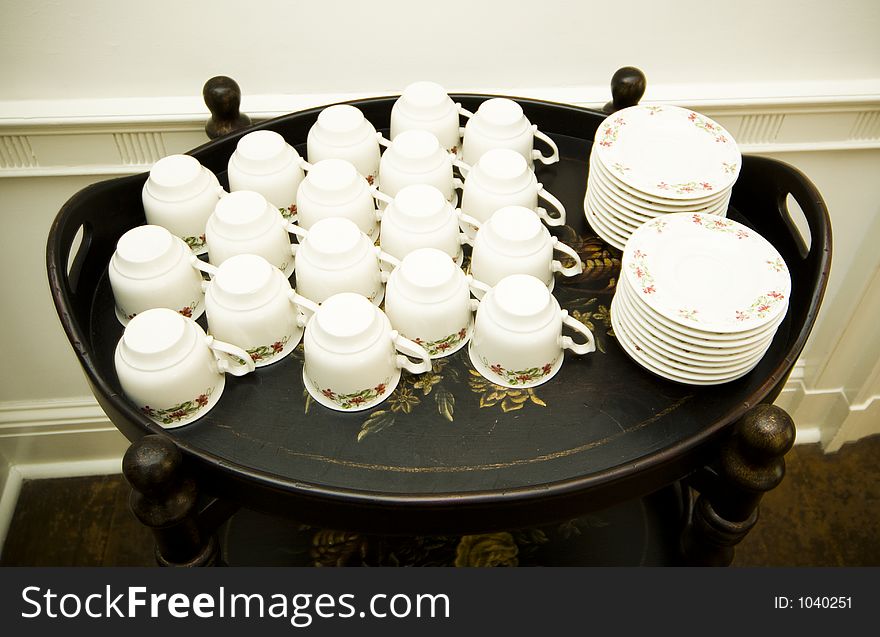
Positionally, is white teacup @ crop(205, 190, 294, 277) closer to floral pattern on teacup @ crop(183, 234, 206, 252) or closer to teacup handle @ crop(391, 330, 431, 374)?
floral pattern on teacup @ crop(183, 234, 206, 252)

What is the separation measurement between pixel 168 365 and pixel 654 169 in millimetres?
653

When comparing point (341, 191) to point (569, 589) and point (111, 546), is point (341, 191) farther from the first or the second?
point (111, 546)

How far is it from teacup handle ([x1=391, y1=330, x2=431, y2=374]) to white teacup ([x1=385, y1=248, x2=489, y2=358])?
2cm

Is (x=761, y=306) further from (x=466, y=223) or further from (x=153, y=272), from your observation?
(x=153, y=272)

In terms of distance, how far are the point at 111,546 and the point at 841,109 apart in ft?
5.33

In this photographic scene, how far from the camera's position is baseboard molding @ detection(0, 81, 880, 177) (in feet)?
4.28

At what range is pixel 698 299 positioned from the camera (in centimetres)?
91

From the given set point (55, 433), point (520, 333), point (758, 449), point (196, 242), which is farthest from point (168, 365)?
point (55, 433)

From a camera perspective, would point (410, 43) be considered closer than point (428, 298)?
No

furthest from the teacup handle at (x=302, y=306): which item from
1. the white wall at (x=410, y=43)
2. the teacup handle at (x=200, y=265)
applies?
the white wall at (x=410, y=43)

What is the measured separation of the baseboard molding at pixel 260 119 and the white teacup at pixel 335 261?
0.47 metres

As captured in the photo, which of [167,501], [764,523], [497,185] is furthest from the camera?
[764,523]

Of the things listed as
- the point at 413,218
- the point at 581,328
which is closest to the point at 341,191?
the point at 413,218

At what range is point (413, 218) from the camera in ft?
3.18
